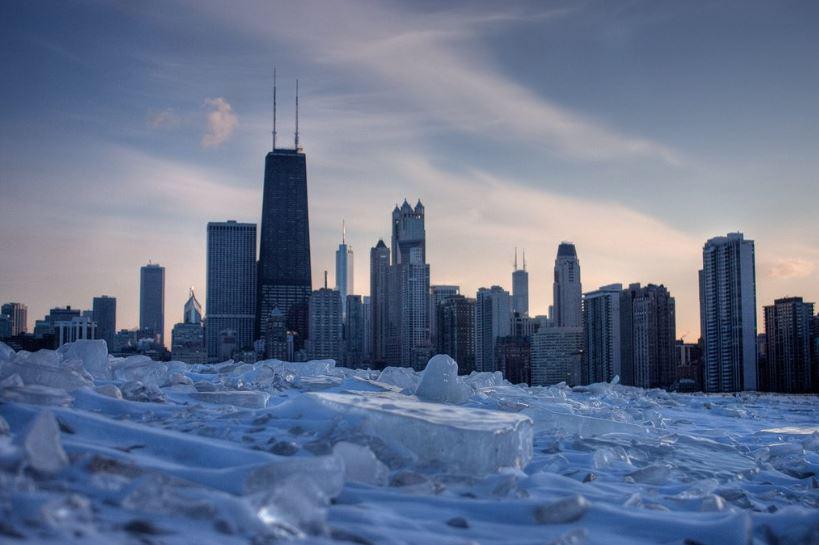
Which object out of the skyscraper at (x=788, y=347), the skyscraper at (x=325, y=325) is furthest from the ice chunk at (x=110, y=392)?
the skyscraper at (x=325, y=325)

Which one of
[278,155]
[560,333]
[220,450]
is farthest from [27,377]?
[278,155]

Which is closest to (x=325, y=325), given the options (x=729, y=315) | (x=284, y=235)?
(x=284, y=235)

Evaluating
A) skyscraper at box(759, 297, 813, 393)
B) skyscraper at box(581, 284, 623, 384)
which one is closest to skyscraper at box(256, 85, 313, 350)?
skyscraper at box(581, 284, 623, 384)

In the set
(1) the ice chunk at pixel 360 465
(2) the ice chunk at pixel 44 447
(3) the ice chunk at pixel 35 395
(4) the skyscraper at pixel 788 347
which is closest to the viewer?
(2) the ice chunk at pixel 44 447

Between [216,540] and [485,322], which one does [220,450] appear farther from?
[485,322]

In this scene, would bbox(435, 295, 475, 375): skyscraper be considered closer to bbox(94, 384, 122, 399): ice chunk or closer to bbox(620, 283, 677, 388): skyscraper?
bbox(620, 283, 677, 388): skyscraper

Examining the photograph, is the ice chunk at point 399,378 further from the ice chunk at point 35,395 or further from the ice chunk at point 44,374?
the ice chunk at point 35,395

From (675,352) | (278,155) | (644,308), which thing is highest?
(278,155)
